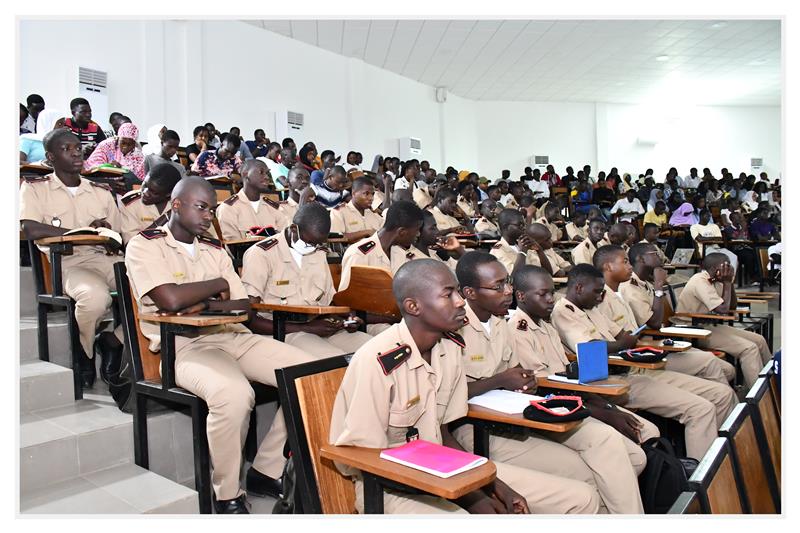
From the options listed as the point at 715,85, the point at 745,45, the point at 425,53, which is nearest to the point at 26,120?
the point at 425,53

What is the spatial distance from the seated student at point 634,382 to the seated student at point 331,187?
12.0 feet

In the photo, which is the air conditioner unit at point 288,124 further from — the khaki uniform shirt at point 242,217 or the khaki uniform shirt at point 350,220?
the khaki uniform shirt at point 242,217

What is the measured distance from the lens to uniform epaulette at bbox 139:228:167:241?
283 centimetres

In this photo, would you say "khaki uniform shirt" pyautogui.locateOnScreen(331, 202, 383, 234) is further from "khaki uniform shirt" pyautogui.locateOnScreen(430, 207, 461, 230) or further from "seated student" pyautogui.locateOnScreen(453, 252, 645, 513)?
"seated student" pyautogui.locateOnScreen(453, 252, 645, 513)

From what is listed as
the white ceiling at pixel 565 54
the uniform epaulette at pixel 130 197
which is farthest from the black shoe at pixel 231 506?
the white ceiling at pixel 565 54

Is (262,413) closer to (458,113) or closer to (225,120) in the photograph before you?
(225,120)

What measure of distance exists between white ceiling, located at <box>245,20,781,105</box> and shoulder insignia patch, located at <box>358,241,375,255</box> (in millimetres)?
6663

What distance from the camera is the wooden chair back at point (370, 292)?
3211 millimetres

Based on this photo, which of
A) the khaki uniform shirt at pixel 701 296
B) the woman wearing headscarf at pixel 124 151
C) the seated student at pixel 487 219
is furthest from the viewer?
the seated student at pixel 487 219

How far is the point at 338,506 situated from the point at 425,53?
1130cm

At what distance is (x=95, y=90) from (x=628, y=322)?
24.7 feet

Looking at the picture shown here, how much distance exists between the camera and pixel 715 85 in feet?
49.9

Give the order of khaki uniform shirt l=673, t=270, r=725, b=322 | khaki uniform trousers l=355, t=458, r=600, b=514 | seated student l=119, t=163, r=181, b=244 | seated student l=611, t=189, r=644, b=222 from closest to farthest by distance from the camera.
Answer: khaki uniform trousers l=355, t=458, r=600, b=514 < seated student l=119, t=163, r=181, b=244 < khaki uniform shirt l=673, t=270, r=725, b=322 < seated student l=611, t=189, r=644, b=222

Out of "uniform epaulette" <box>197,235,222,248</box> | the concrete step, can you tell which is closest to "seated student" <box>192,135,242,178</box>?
"uniform epaulette" <box>197,235,222,248</box>
